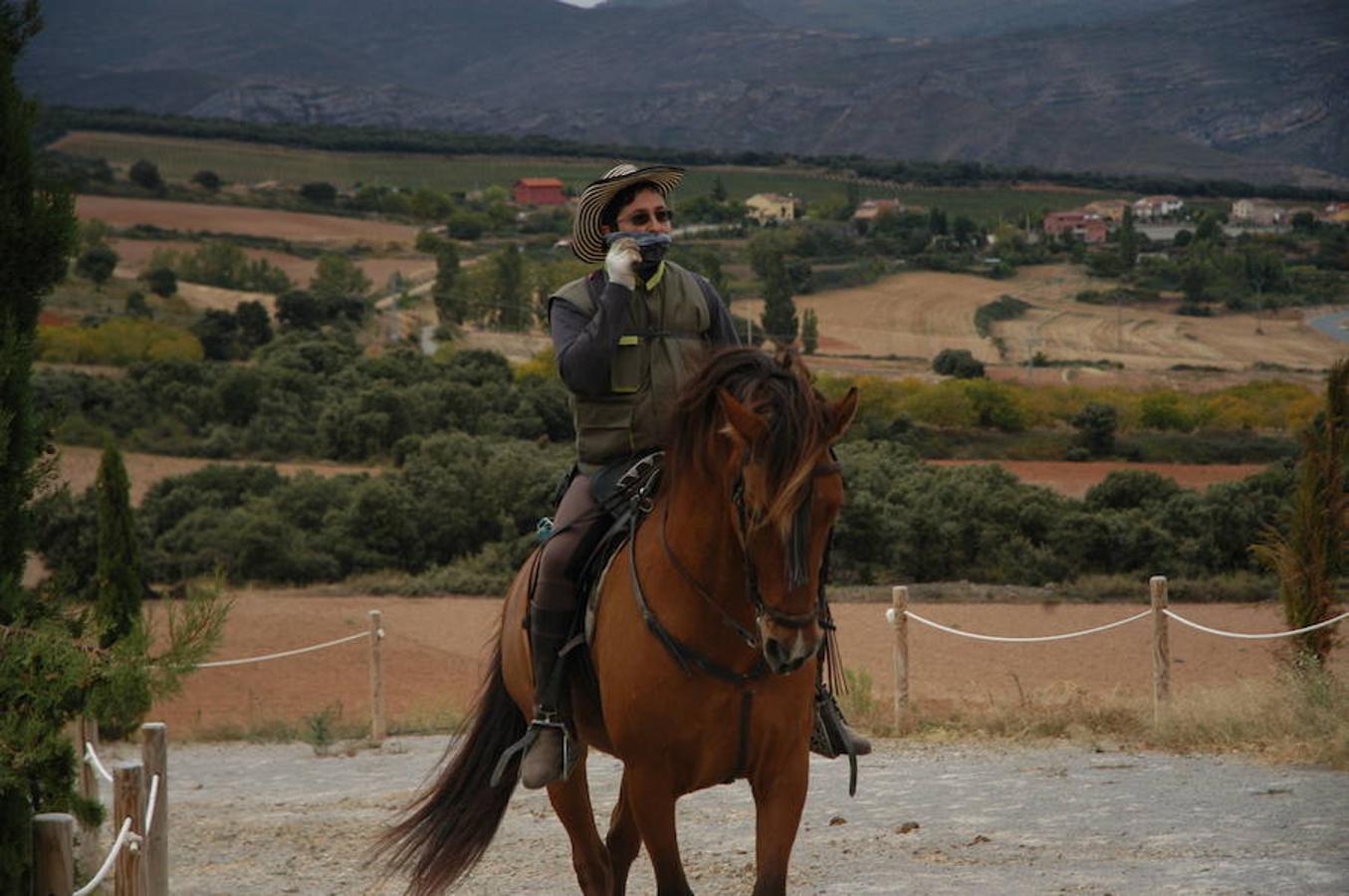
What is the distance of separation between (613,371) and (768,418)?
4.19 feet

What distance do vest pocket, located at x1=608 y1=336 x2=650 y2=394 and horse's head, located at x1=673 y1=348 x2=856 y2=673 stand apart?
0.95 meters

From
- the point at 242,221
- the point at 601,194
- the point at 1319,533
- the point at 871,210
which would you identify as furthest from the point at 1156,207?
the point at 601,194

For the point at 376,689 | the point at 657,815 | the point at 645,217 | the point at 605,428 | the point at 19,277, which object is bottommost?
the point at 376,689

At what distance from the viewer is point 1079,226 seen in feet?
400

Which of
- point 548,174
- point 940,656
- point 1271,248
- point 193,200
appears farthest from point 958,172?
point 940,656

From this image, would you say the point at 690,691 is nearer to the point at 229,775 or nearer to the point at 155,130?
the point at 229,775

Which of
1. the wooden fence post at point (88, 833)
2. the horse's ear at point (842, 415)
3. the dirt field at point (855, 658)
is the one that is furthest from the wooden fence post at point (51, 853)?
the dirt field at point (855, 658)

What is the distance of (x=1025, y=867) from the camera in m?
8.35

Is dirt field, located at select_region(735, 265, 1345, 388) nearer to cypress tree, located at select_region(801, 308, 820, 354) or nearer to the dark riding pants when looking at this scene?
cypress tree, located at select_region(801, 308, 820, 354)

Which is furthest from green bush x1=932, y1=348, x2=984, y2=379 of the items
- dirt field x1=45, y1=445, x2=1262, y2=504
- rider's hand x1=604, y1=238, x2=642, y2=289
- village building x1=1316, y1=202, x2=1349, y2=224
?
village building x1=1316, y1=202, x2=1349, y2=224

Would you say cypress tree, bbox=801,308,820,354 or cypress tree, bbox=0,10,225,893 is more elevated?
cypress tree, bbox=0,10,225,893

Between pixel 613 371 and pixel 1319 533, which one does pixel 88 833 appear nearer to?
pixel 613 371

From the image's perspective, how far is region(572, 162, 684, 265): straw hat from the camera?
638 centimetres

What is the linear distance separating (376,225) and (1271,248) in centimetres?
6279
